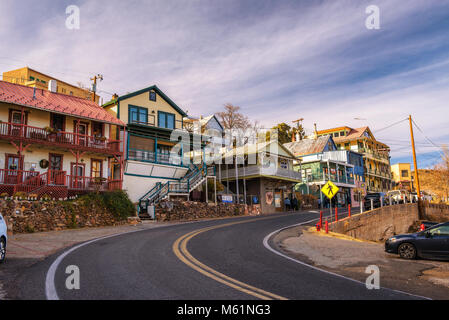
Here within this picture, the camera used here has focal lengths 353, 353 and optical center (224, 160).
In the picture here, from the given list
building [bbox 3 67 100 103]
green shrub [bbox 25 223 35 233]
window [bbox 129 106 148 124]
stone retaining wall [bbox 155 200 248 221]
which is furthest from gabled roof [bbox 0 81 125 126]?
building [bbox 3 67 100 103]

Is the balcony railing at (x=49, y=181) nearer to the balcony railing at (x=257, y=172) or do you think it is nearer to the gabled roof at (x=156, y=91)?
the gabled roof at (x=156, y=91)

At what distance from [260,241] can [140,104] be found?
22.8 metres

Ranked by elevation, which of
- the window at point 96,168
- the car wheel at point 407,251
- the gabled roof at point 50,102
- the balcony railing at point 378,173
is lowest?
the car wheel at point 407,251

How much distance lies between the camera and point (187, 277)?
7.57m

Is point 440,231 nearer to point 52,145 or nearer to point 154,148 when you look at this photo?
point 52,145

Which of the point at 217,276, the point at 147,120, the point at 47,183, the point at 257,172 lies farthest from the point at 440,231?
the point at 147,120

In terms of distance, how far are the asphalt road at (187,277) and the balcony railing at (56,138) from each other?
14326mm

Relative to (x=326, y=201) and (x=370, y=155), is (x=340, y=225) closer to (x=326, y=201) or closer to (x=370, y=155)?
(x=326, y=201)

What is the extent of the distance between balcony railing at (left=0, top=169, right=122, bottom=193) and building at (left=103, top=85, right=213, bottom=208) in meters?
3.00

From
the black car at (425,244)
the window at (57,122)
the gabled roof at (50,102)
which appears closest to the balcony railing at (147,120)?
the gabled roof at (50,102)

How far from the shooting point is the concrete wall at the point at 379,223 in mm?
24188

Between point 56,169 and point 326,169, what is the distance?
37745 mm

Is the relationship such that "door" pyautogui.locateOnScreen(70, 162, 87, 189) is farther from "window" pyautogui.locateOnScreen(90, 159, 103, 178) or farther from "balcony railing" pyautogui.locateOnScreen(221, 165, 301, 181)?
"balcony railing" pyautogui.locateOnScreen(221, 165, 301, 181)

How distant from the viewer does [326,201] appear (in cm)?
4769
